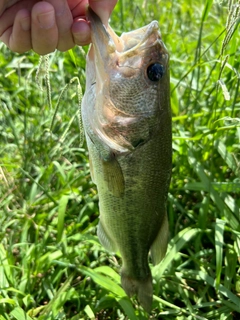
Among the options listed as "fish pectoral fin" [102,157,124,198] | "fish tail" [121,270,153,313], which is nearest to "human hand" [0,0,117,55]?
"fish pectoral fin" [102,157,124,198]

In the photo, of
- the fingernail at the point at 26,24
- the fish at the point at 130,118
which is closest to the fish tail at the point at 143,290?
the fish at the point at 130,118

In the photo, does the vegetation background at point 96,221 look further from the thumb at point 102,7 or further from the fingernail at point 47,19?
the thumb at point 102,7

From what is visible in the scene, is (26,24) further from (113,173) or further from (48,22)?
(113,173)

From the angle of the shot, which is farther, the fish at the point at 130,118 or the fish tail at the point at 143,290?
the fish tail at the point at 143,290

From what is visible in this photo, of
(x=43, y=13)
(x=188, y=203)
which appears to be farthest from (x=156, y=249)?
(x=43, y=13)

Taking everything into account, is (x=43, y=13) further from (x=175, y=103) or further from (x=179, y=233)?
(x=175, y=103)

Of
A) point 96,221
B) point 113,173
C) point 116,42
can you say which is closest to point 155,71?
point 116,42

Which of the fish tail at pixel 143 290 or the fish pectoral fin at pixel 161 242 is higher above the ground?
the fish pectoral fin at pixel 161 242
